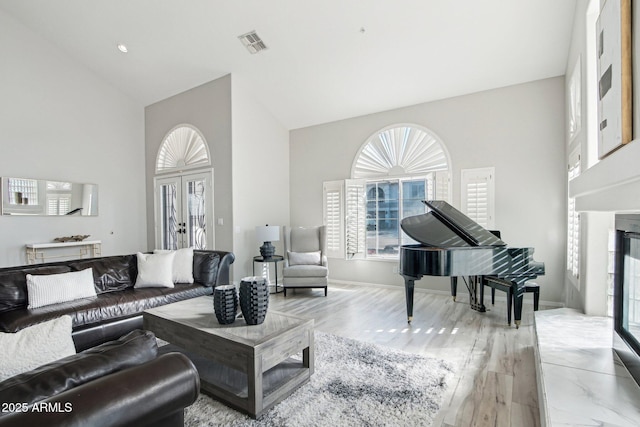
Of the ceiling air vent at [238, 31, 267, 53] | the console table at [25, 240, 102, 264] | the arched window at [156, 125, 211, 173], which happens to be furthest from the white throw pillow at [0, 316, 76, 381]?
the console table at [25, 240, 102, 264]

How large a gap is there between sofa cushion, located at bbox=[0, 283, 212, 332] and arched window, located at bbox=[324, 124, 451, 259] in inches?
124

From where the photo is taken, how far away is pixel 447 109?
5.18 m

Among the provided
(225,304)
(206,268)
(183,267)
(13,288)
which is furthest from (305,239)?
(13,288)

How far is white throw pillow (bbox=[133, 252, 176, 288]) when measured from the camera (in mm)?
3762

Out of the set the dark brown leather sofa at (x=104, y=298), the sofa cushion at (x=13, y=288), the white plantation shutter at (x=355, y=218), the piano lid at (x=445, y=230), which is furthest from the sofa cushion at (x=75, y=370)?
the white plantation shutter at (x=355, y=218)

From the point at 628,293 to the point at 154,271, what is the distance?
424cm

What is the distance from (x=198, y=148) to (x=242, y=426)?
17.0 ft

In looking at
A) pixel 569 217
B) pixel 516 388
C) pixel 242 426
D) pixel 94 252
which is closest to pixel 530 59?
pixel 569 217

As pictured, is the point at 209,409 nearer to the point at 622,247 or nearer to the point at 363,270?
the point at 622,247

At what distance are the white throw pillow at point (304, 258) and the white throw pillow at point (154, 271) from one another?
211cm

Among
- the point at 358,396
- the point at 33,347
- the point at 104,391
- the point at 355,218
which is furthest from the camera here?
the point at 355,218

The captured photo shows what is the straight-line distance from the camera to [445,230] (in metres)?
3.88

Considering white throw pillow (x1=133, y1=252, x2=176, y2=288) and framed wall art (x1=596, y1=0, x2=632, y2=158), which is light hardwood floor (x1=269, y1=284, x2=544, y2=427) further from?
framed wall art (x1=596, y1=0, x2=632, y2=158)

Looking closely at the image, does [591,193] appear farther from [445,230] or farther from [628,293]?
[445,230]
